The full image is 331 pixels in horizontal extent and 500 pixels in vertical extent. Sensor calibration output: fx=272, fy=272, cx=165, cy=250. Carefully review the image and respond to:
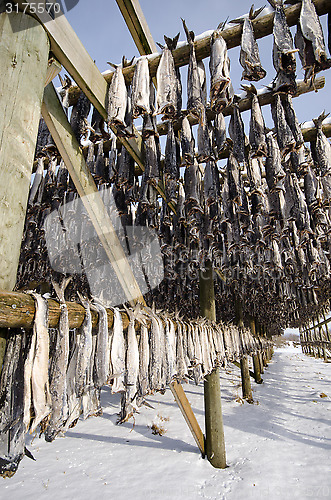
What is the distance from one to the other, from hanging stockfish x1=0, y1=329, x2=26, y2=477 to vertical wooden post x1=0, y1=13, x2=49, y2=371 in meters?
0.08

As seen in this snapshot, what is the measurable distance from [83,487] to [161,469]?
1.51 metres

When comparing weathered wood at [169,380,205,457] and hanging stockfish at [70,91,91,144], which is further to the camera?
weathered wood at [169,380,205,457]

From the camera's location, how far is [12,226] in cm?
148

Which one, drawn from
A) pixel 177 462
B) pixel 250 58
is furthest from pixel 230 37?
pixel 177 462

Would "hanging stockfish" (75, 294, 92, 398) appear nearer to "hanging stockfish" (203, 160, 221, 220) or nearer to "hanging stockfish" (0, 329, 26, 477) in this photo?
"hanging stockfish" (0, 329, 26, 477)

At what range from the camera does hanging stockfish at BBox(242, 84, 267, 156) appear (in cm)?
293

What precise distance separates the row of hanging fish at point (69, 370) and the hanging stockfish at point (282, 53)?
242 cm

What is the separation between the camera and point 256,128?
3.00 metres

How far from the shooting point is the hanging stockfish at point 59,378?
60.0 inches

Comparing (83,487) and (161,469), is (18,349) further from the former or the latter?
(161,469)

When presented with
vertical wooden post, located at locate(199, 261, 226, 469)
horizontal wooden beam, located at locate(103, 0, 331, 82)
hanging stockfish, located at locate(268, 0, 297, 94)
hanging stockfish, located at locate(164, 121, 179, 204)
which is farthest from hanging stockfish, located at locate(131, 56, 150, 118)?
vertical wooden post, located at locate(199, 261, 226, 469)

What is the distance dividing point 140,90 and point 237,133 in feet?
4.15

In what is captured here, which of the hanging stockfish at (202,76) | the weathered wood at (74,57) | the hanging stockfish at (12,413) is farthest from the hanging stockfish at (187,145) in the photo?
the hanging stockfish at (12,413)

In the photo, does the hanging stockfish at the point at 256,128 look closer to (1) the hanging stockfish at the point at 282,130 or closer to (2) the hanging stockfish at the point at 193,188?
(1) the hanging stockfish at the point at 282,130
